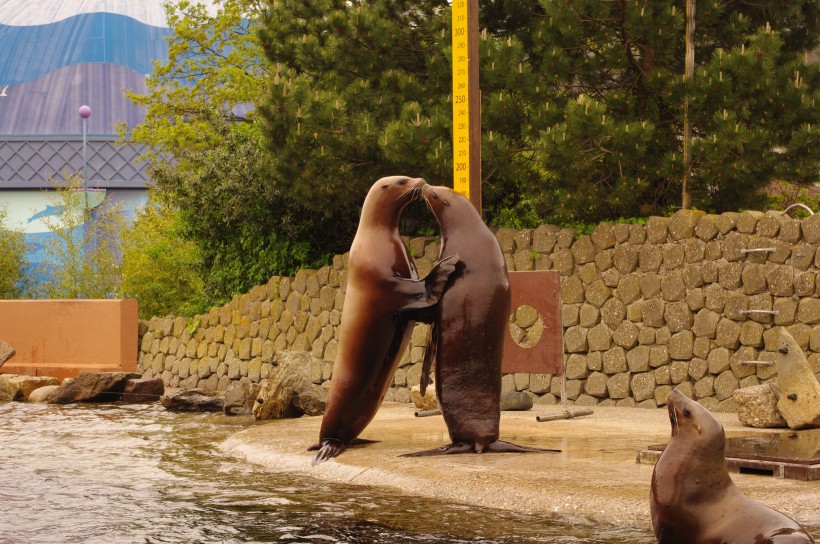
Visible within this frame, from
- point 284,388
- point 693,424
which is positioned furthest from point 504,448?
point 284,388

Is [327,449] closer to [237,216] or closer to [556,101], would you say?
[556,101]

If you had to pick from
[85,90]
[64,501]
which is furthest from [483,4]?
[85,90]

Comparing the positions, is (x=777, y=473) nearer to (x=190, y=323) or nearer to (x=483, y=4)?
(x=483, y=4)

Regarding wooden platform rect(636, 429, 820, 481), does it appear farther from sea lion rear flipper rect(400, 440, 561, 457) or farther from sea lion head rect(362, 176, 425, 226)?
sea lion head rect(362, 176, 425, 226)

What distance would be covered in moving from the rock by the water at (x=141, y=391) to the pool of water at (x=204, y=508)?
6085mm

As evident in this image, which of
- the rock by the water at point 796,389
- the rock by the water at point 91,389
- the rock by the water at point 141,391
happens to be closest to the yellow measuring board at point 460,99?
the rock by the water at point 796,389

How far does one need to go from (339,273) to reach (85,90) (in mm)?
33783

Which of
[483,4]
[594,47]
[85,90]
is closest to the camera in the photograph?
[594,47]

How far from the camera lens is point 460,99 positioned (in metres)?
12.3

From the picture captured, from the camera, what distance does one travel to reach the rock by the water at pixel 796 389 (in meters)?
9.52

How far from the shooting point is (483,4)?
15.6 metres

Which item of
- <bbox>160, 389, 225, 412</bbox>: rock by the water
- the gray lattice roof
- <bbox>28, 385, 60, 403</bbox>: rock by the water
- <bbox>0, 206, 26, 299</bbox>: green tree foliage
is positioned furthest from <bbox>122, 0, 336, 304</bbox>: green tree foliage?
the gray lattice roof

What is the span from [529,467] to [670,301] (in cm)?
621

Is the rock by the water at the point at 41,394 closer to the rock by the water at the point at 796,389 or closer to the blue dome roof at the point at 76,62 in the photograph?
the rock by the water at the point at 796,389
